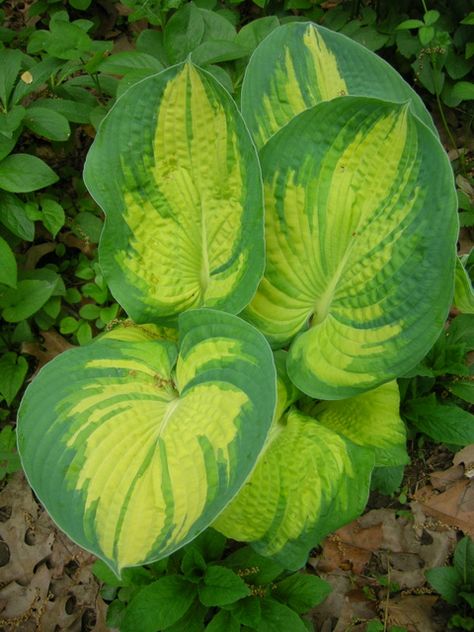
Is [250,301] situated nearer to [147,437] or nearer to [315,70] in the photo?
[147,437]

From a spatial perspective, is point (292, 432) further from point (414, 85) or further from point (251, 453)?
point (414, 85)

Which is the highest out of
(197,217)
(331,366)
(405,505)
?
(197,217)

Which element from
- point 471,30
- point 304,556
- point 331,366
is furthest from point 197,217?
point 471,30

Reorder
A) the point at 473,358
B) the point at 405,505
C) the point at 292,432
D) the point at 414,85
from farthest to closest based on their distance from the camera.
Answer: the point at 414,85 → the point at 473,358 → the point at 405,505 → the point at 292,432

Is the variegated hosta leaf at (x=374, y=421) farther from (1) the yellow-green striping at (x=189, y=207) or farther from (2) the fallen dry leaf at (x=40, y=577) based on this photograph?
(2) the fallen dry leaf at (x=40, y=577)

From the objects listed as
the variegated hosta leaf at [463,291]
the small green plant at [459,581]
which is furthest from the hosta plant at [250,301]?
the small green plant at [459,581]

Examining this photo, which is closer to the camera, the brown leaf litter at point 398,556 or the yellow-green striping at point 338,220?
the yellow-green striping at point 338,220
